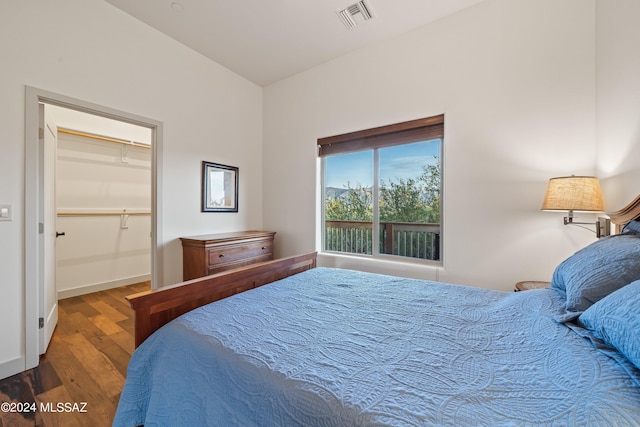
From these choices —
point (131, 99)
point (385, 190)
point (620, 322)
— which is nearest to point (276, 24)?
point (131, 99)

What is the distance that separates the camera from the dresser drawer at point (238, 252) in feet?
8.95

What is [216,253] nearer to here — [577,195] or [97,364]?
[97,364]

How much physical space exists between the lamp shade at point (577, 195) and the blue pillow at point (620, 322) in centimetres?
110

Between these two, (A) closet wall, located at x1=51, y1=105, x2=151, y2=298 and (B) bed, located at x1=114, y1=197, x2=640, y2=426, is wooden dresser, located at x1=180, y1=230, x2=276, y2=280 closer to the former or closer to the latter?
(B) bed, located at x1=114, y1=197, x2=640, y2=426

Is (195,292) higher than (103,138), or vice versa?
(103,138)

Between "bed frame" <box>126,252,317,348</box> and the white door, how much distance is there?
1.64 m

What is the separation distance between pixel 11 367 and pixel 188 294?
1747 mm

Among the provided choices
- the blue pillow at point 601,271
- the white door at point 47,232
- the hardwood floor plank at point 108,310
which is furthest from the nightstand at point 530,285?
the hardwood floor plank at point 108,310

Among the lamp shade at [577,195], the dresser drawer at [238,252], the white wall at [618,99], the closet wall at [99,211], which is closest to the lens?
the white wall at [618,99]

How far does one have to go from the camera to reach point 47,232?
223cm

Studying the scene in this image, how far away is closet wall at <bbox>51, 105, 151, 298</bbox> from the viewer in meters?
3.53

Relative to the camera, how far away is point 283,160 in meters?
3.61

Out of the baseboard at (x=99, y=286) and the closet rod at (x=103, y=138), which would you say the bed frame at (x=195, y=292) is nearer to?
the baseboard at (x=99, y=286)

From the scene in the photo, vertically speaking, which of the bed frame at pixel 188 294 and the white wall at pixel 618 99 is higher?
the white wall at pixel 618 99
